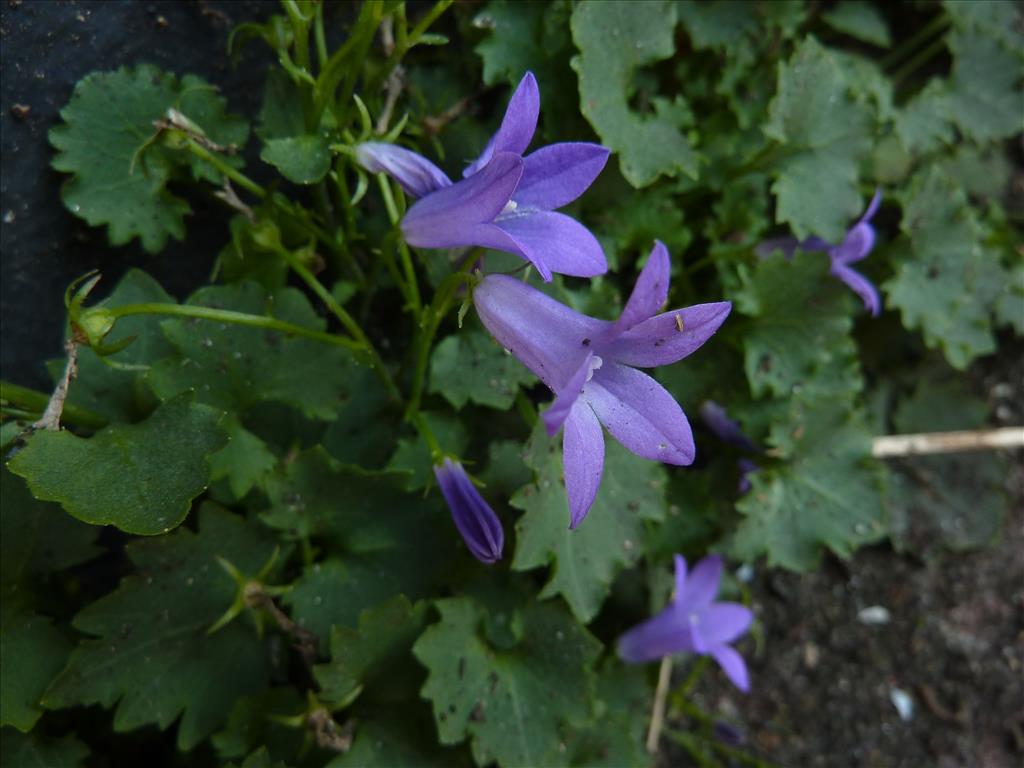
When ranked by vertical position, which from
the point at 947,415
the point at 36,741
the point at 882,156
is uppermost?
the point at 882,156

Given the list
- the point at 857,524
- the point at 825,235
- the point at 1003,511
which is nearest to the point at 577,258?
the point at 825,235

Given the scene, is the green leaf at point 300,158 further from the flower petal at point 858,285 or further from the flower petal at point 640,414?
the flower petal at point 858,285

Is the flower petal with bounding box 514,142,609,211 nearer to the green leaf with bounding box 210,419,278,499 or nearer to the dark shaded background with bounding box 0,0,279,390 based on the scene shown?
the green leaf with bounding box 210,419,278,499

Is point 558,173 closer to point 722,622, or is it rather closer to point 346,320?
point 346,320

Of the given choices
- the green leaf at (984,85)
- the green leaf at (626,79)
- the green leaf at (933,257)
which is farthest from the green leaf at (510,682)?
the green leaf at (984,85)

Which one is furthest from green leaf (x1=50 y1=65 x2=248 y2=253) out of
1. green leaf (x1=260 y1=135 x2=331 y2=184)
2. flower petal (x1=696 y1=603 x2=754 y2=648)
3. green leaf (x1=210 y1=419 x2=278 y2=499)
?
flower petal (x1=696 y1=603 x2=754 y2=648)

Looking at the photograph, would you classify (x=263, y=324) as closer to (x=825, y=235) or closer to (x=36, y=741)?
(x=36, y=741)

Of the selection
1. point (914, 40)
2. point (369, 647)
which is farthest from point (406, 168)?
point (914, 40)
